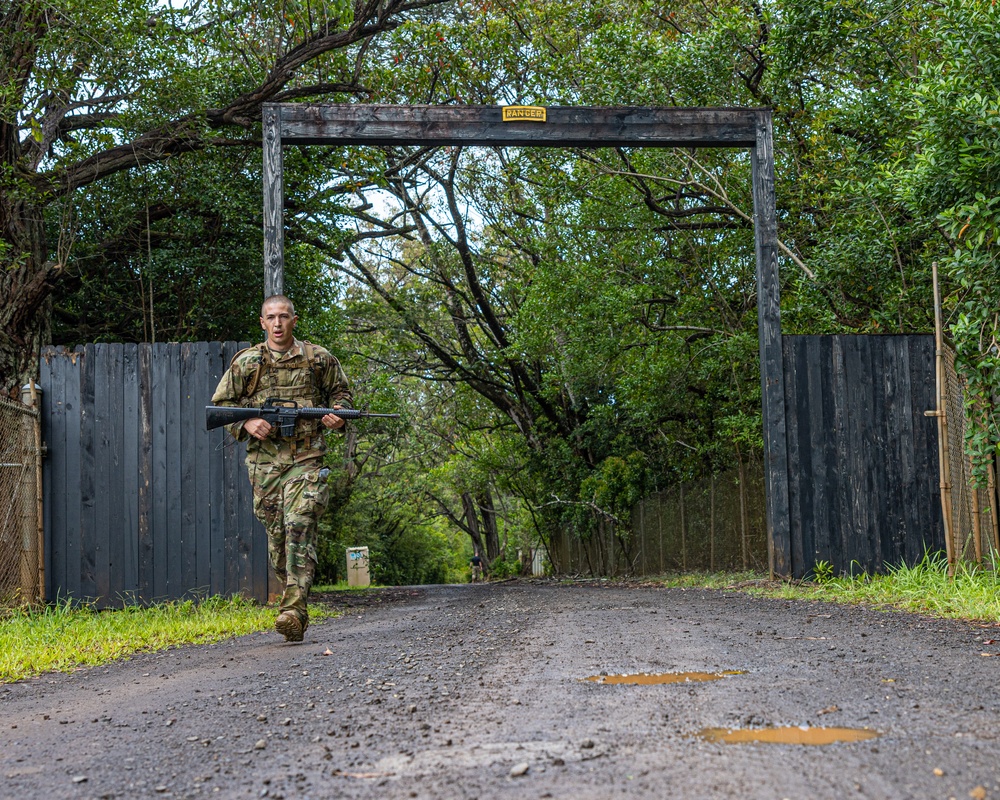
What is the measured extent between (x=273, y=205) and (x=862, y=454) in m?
6.18

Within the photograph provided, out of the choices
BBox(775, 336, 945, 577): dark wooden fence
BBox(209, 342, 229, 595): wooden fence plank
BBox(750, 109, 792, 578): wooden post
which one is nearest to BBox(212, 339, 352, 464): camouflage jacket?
BBox(209, 342, 229, 595): wooden fence plank

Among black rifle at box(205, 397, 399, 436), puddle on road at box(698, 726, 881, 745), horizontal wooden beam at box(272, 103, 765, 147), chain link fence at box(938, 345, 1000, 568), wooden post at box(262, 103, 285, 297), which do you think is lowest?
puddle on road at box(698, 726, 881, 745)

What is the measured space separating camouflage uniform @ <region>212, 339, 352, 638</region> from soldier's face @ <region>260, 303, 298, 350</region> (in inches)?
3.3

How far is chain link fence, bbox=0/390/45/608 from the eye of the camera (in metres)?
8.00

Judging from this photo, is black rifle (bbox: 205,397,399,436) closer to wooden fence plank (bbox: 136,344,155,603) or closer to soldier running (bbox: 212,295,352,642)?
soldier running (bbox: 212,295,352,642)

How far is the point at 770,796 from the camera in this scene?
2.15 m

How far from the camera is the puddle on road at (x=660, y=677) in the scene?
3830mm

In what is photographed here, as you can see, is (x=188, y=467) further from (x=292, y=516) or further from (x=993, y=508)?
(x=993, y=508)

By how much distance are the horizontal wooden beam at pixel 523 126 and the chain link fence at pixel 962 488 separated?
132 inches

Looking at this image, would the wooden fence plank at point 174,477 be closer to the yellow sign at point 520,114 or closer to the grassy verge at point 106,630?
the grassy verge at point 106,630

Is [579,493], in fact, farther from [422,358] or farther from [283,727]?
[283,727]

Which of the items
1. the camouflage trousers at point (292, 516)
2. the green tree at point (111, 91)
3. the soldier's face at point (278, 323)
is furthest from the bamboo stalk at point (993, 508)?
the green tree at point (111, 91)

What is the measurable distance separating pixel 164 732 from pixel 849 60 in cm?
1047

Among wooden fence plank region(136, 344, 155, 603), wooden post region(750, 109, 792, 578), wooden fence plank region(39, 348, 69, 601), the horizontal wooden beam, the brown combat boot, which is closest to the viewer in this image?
the brown combat boot
